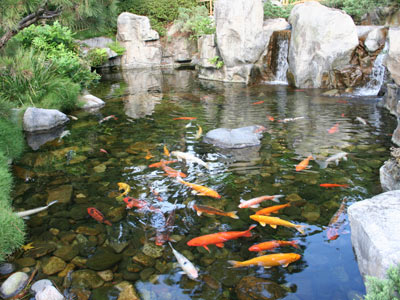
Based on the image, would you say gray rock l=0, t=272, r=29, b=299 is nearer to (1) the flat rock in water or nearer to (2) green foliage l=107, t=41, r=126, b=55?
(1) the flat rock in water

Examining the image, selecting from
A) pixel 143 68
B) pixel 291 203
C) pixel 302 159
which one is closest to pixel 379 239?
pixel 291 203

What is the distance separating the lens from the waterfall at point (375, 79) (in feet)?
35.7

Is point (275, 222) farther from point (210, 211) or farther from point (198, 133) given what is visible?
point (198, 133)

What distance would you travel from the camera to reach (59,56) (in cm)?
1051

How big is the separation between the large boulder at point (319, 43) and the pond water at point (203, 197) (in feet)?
9.59

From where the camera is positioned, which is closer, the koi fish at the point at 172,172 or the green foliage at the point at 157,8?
the koi fish at the point at 172,172

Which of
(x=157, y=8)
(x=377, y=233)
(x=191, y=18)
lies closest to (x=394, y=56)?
(x=377, y=233)

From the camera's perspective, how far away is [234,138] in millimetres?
6656

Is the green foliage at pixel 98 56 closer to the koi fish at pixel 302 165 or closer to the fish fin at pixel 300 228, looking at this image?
the koi fish at pixel 302 165

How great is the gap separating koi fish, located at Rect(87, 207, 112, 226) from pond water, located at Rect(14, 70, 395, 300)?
0.22 ft

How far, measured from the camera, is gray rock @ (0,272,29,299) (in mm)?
2979

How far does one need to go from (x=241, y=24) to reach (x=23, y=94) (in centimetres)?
903

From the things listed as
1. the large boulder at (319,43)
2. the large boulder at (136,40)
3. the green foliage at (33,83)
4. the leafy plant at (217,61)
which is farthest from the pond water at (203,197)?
the large boulder at (136,40)

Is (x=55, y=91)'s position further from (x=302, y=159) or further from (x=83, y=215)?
(x=302, y=159)
